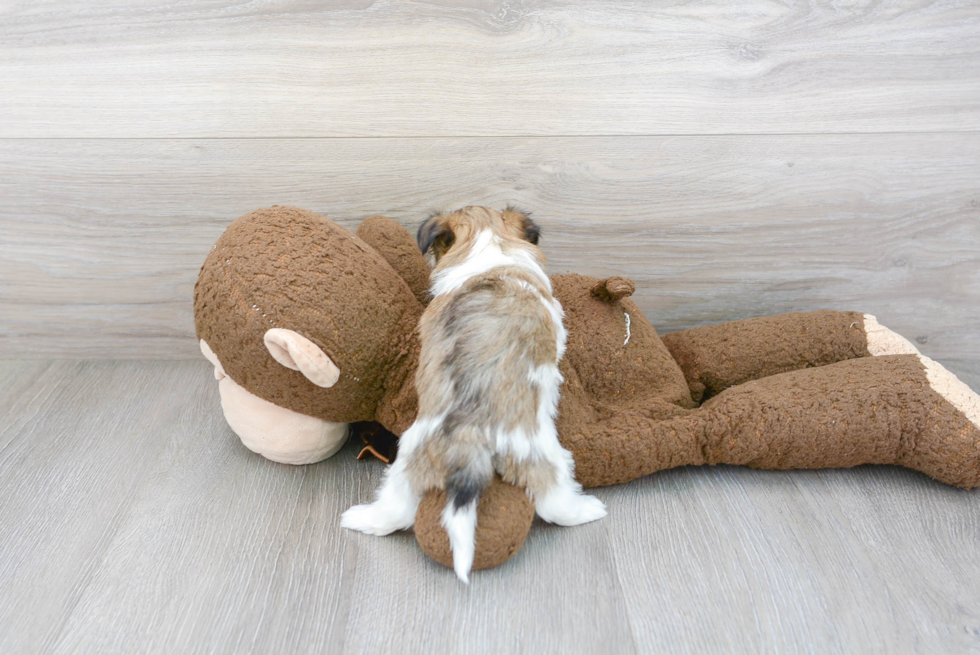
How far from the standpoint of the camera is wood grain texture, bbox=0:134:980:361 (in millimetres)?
1448

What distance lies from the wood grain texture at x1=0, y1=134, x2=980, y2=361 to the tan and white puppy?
0.38m

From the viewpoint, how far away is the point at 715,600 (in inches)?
38.9

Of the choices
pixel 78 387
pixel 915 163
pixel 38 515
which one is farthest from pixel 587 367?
pixel 78 387

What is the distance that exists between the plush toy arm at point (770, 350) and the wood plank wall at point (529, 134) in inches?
8.0

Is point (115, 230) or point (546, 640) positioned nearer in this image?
point (546, 640)

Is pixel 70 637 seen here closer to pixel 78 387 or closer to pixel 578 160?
pixel 78 387

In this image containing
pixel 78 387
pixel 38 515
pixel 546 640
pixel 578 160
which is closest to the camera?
pixel 546 640

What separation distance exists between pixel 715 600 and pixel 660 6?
116 centimetres

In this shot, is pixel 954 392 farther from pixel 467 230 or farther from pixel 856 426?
pixel 467 230

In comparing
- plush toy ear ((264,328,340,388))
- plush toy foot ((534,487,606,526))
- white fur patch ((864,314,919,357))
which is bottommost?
plush toy foot ((534,487,606,526))

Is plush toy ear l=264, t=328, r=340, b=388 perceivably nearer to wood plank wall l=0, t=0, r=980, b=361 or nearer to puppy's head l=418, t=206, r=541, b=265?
puppy's head l=418, t=206, r=541, b=265

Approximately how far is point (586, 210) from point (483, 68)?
1.29 ft

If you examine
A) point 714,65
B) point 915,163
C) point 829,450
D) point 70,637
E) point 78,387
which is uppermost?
point 714,65

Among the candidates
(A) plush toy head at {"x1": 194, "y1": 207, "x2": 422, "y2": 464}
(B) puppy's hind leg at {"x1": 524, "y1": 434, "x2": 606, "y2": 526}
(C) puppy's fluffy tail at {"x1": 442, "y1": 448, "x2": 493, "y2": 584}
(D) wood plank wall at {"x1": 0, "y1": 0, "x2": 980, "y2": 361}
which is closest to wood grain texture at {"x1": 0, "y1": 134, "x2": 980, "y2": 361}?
(D) wood plank wall at {"x1": 0, "y1": 0, "x2": 980, "y2": 361}
